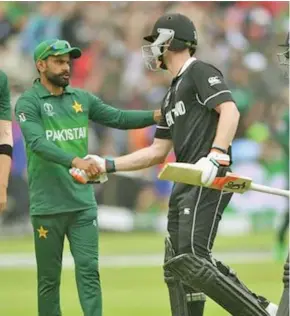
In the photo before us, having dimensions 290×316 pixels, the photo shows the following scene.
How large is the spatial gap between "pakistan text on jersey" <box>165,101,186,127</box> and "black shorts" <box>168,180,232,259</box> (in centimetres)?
44

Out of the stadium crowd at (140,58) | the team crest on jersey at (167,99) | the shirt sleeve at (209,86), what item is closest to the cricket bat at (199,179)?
the shirt sleeve at (209,86)

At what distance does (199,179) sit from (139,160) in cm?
119

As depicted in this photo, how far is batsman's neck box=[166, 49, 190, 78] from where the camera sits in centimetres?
827

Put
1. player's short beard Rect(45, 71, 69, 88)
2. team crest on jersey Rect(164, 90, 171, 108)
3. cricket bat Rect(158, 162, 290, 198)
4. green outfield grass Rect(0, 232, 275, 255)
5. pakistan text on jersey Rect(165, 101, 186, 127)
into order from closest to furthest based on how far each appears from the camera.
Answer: cricket bat Rect(158, 162, 290, 198) → pakistan text on jersey Rect(165, 101, 186, 127) → team crest on jersey Rect(164, 90, 171, 108) → player's short beard Rect(45, 71, 69, 88) → green outfield grass Rect(0, 232, 275, 255)

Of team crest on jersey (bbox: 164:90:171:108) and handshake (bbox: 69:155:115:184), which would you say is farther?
handshake (bbox: 69:155:115:184)

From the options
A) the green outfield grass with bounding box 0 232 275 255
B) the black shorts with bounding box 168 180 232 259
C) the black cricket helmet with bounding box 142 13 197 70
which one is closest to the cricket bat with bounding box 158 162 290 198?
the black shorts with bounding box 168 180 232 259

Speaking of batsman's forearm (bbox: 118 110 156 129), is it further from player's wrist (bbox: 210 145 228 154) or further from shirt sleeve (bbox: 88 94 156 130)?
player's wrist (bbox: 210 145 228 154)

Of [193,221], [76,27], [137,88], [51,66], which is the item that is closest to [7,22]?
Result: [76,27]

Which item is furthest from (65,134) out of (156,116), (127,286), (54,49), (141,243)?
(141,243)

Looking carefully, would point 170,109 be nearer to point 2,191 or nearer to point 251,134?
point 2,191

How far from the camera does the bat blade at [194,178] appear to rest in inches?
289

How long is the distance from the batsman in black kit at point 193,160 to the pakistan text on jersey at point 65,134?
0.52 m

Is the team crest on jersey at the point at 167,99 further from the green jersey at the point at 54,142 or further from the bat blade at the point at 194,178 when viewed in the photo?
the bat blade at the point at 194,178

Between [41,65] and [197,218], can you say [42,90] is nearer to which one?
[41,65]
